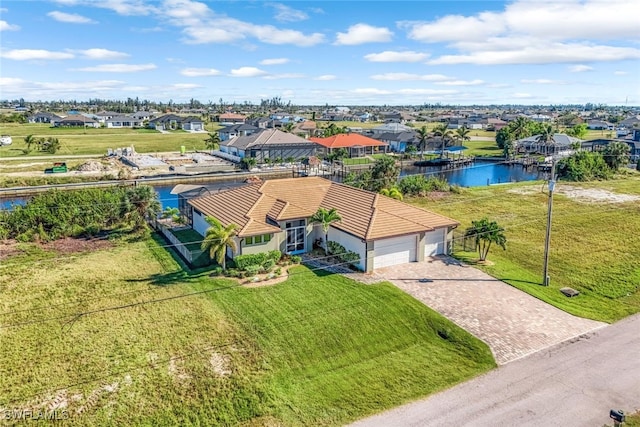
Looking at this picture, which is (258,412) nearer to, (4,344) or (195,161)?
(4,344)

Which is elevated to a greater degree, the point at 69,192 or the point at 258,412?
the point at 69,192

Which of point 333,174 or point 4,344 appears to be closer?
point 4,344

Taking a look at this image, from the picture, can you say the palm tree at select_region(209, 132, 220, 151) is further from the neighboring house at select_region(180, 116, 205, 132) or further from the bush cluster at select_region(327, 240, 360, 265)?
the bush cluster at select_region(327, 240, 360, 265)

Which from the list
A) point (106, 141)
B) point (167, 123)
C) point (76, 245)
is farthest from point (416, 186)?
point (167, 123)

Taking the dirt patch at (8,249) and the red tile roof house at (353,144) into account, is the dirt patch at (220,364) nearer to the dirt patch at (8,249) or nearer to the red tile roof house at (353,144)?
the dirt patch at (8,249)

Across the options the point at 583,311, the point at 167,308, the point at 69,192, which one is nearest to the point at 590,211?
the point at 583,311
